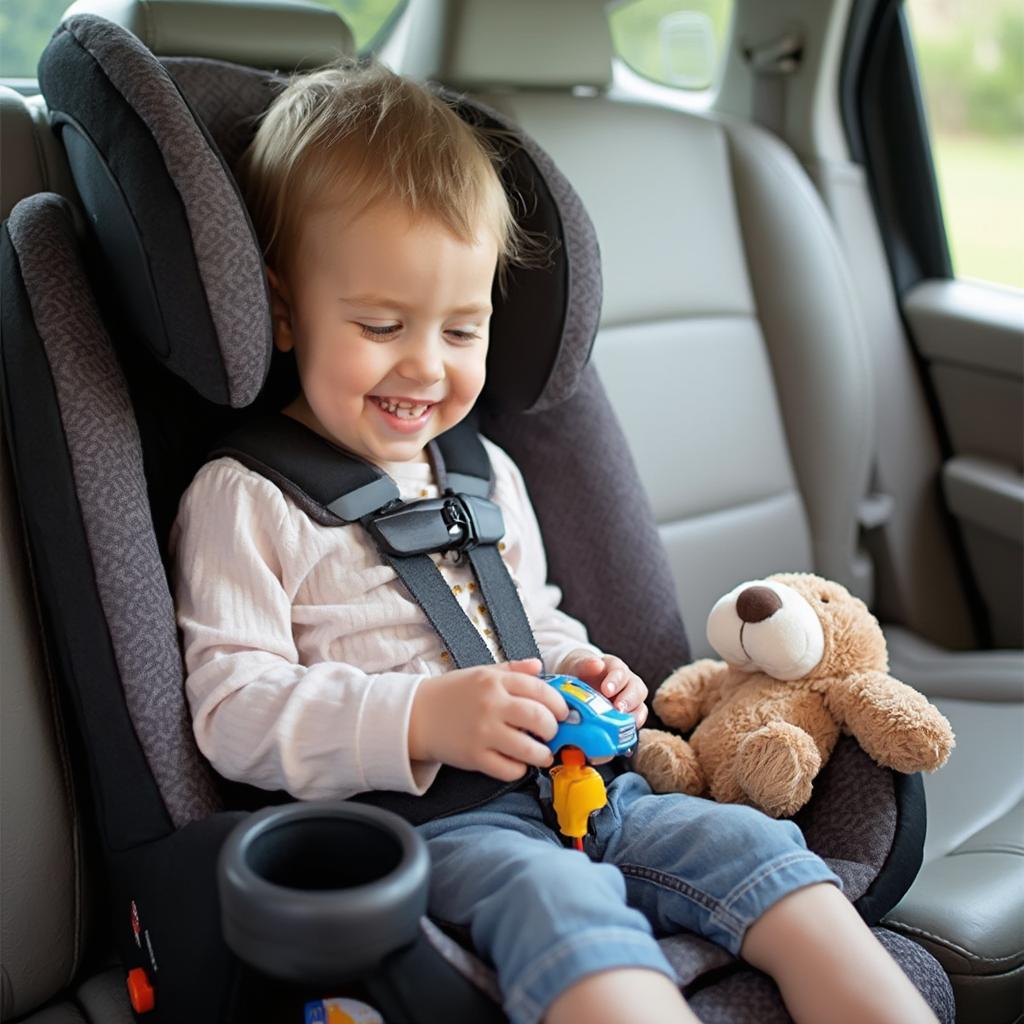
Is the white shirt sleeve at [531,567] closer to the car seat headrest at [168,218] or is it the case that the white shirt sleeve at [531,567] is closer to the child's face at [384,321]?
the child's face at [384,321]

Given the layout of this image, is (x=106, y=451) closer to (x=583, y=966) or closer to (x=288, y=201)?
(x=288, y=201)

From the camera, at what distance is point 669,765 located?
1435mm

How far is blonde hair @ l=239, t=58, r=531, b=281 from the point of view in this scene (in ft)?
4.44

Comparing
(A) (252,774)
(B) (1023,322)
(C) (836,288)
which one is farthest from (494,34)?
(A) (252,774)

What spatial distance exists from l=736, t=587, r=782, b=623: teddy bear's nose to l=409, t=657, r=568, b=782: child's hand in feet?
0.95

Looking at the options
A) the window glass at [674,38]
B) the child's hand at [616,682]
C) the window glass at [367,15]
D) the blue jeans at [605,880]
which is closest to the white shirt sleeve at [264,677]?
the blue jeans at [605,880]

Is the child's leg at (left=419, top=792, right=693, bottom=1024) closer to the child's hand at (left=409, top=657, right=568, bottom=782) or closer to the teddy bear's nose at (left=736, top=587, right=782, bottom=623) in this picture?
the child's hand at (left=409, top=657, right=568, bottom=782)

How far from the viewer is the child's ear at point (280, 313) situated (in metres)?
1.42

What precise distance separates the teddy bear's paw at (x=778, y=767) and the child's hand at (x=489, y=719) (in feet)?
0.79

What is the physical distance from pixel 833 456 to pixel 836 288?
280 mm

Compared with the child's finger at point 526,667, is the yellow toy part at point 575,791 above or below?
below

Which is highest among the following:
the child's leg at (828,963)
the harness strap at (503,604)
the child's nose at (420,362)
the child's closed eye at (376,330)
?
the child's closed eye at (376,330)

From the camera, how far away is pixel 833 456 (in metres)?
2.22

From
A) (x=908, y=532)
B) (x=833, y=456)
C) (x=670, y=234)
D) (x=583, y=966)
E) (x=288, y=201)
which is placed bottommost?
(x=908, y=532)
